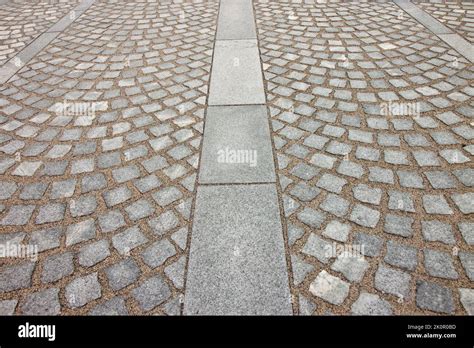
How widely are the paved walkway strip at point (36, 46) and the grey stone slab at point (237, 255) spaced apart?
4.36m

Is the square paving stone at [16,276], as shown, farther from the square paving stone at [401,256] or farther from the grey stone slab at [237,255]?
the square paving stone at [401,256]

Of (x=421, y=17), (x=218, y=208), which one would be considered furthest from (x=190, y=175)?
(x=421, y=17)

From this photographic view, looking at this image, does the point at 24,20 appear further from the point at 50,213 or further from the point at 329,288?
the point at 329,288

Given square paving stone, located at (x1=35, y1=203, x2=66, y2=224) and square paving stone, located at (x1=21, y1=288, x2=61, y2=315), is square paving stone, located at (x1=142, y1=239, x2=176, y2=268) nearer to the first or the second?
square paving stone, located at (x1=21, y1=288, x2=61, y2=315)

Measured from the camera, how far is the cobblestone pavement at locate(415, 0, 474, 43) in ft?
19.1

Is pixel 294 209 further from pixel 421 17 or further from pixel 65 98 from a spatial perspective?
pixel 421 17

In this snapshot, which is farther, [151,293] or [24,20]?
[24,20]

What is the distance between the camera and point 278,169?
3279 millimetres

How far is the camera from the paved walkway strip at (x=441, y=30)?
5187 millimetres

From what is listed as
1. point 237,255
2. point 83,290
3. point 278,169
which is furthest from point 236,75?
point 83,290

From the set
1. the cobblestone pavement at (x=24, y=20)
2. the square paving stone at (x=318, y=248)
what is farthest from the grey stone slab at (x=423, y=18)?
the cobblestone pavement at (x=24, y=20)

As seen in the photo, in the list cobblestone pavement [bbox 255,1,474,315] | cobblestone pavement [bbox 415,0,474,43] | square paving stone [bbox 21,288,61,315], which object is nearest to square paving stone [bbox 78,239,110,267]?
square paving stone [bbox 21,288,61,315]

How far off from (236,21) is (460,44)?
4164 millimetres

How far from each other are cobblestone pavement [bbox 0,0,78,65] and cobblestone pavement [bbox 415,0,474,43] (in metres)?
8.08
